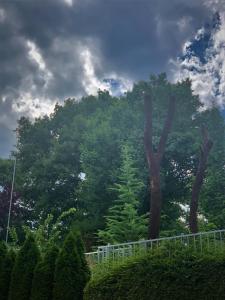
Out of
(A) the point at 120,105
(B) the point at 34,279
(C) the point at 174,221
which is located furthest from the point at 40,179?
(B) the point at 34,279

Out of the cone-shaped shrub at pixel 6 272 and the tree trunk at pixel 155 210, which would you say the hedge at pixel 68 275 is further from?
the tree trunk at pixel 155 210

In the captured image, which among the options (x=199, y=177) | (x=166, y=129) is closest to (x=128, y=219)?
(x=199, y=177)

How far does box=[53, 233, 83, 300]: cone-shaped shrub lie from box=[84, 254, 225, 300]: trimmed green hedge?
188 cm

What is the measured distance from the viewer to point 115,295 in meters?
8.11

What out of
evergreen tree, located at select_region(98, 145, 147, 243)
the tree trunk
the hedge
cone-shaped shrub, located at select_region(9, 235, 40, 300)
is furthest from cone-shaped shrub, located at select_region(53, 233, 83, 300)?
evergreen tree, located at select_region(98, 145, 147, 243)

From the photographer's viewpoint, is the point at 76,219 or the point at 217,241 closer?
the point at 217,241

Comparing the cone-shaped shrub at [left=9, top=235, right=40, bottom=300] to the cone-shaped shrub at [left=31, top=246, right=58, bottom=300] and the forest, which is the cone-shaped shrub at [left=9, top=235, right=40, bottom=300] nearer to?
the cone-shaped shrub at [left=31, top=246, right=58, bottom=300]

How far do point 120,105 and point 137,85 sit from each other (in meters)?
2.55

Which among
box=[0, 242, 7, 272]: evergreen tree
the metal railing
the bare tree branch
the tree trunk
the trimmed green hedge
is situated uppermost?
the bare tree branch

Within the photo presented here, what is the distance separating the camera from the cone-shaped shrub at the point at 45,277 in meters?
10.8

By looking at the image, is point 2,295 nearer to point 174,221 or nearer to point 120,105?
point 174,221

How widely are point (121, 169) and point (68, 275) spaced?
47.1 feet

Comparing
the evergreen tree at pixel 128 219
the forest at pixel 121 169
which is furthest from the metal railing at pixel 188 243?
the forest at pixel 121 169

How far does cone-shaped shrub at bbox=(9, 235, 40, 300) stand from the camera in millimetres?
11680
